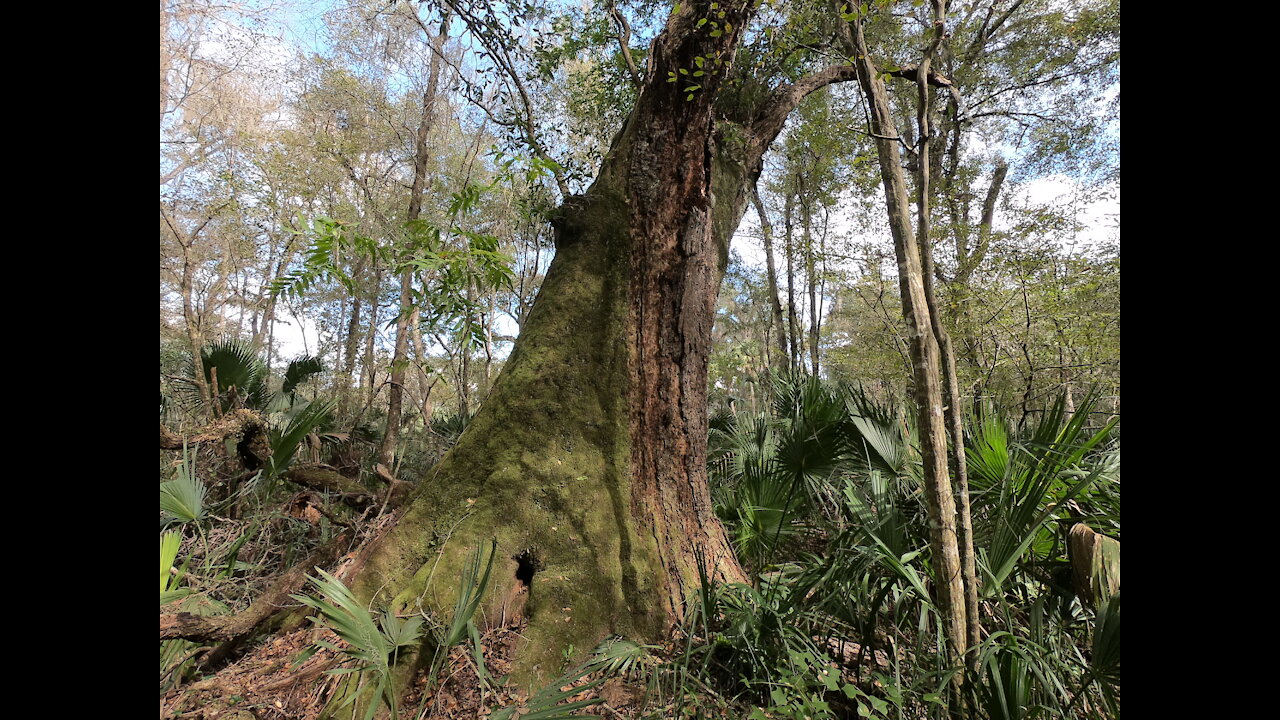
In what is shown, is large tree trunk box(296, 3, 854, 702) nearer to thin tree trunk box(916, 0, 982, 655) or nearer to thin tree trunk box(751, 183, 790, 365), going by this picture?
thin tree trunk box(916, 0, 982, 655)

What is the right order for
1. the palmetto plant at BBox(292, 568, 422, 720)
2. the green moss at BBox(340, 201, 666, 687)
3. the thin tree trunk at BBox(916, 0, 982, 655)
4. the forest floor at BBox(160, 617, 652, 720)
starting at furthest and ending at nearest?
1. the green moss at BBox(340, 201, 666, 687)
2. the thin tree trunk at BBox(916, 0, 982, 655)
3. the forest floor at BBox(160, 617, 652, 720)
4. the palmetto plant at BBox(292, 568, 422, 720)

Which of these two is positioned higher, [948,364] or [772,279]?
[772,279]

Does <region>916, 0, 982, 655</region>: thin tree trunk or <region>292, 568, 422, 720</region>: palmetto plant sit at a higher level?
<region>916, 0, 982, 655</region>: thin tree trunk

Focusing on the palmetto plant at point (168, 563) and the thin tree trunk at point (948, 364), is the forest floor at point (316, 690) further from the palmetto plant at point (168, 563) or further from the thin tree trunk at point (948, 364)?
the thin tree trunk at point (948, 364)

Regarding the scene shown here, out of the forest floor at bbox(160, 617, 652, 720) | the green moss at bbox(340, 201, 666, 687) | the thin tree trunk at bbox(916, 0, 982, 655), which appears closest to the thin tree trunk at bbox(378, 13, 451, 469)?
the green moss at bbox(340, 201, 666, 687)

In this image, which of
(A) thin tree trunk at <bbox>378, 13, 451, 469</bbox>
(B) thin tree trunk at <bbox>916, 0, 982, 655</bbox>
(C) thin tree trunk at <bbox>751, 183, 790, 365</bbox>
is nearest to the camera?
(B) thin tree trunk at <bbox>916, 0, 982, 655</bbox>

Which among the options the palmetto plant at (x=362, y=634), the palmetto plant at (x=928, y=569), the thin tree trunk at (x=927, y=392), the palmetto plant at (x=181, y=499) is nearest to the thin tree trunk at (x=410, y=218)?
the palmetto plant at (x=181, y=499)

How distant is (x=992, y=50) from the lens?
35.3 feet

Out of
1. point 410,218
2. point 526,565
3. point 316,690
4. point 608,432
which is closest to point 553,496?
point 526,565

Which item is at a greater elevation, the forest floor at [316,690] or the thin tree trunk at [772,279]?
the thin tree trunk at [772,279]

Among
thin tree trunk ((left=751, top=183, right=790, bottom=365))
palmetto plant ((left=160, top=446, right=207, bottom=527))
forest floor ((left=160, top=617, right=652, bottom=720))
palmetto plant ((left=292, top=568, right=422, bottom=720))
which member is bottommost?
forest floor ((left=160, top=617, right=652, bottom=720))

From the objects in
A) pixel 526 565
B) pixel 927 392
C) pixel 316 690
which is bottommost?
pixel 316 690

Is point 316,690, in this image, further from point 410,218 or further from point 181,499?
point 410,218
